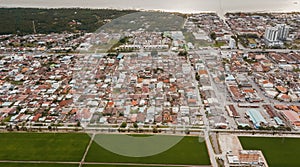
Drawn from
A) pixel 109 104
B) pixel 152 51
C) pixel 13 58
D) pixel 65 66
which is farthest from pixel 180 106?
pixel 13 58

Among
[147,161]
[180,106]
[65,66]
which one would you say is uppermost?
[65,66]

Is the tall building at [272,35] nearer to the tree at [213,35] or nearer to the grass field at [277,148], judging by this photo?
the tree at [213,35]

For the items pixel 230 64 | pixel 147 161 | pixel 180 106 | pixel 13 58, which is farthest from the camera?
pixel 13 58

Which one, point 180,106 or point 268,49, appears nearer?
point 180,106

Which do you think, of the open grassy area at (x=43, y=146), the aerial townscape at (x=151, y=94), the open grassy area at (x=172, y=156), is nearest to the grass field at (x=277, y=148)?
the aerial townscape at (x=151, y=94)

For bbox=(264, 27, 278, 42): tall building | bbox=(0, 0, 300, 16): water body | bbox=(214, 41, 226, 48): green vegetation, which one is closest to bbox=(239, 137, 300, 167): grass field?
bbox=(214, 41, 226, 48): green vegetation

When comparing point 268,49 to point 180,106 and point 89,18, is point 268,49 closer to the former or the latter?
point 180,106

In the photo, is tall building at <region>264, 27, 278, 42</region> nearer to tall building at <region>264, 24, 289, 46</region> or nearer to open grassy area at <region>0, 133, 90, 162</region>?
tall building at <region>264, 24, 289, 46</region>

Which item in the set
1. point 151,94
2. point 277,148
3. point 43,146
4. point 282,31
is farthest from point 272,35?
point 43,146
